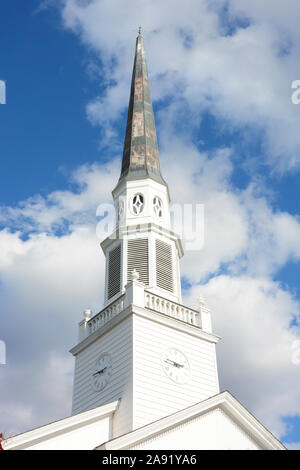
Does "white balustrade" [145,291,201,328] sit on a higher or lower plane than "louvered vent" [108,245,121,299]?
lower

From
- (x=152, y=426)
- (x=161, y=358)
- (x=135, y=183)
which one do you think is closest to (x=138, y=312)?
(x=161, y=358)

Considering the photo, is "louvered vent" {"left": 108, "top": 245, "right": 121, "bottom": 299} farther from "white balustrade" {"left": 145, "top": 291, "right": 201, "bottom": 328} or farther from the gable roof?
the gable roof

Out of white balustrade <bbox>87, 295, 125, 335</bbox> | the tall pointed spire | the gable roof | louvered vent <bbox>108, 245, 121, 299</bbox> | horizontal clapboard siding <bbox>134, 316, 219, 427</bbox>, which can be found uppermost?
the tall pointed spire

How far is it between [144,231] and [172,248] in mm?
1735

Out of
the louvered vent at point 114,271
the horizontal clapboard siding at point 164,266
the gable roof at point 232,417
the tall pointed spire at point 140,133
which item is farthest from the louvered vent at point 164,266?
the gable roof at point 232,417

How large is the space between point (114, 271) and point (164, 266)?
8.27 feet

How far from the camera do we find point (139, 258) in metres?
26.2

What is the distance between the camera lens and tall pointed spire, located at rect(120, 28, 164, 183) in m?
30.8

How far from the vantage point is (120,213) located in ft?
95.3

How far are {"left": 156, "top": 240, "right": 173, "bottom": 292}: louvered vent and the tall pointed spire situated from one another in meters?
4.93

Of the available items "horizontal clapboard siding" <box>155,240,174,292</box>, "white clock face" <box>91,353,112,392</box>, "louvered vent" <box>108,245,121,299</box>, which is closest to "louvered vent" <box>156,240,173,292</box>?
"horizontal clapboard siding" <box>155,240,174,292</box>

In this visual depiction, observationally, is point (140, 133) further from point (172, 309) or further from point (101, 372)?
point (101, 372)

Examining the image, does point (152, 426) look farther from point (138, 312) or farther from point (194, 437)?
point (138, 312)

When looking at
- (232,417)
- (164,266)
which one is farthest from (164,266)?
(232,417)
